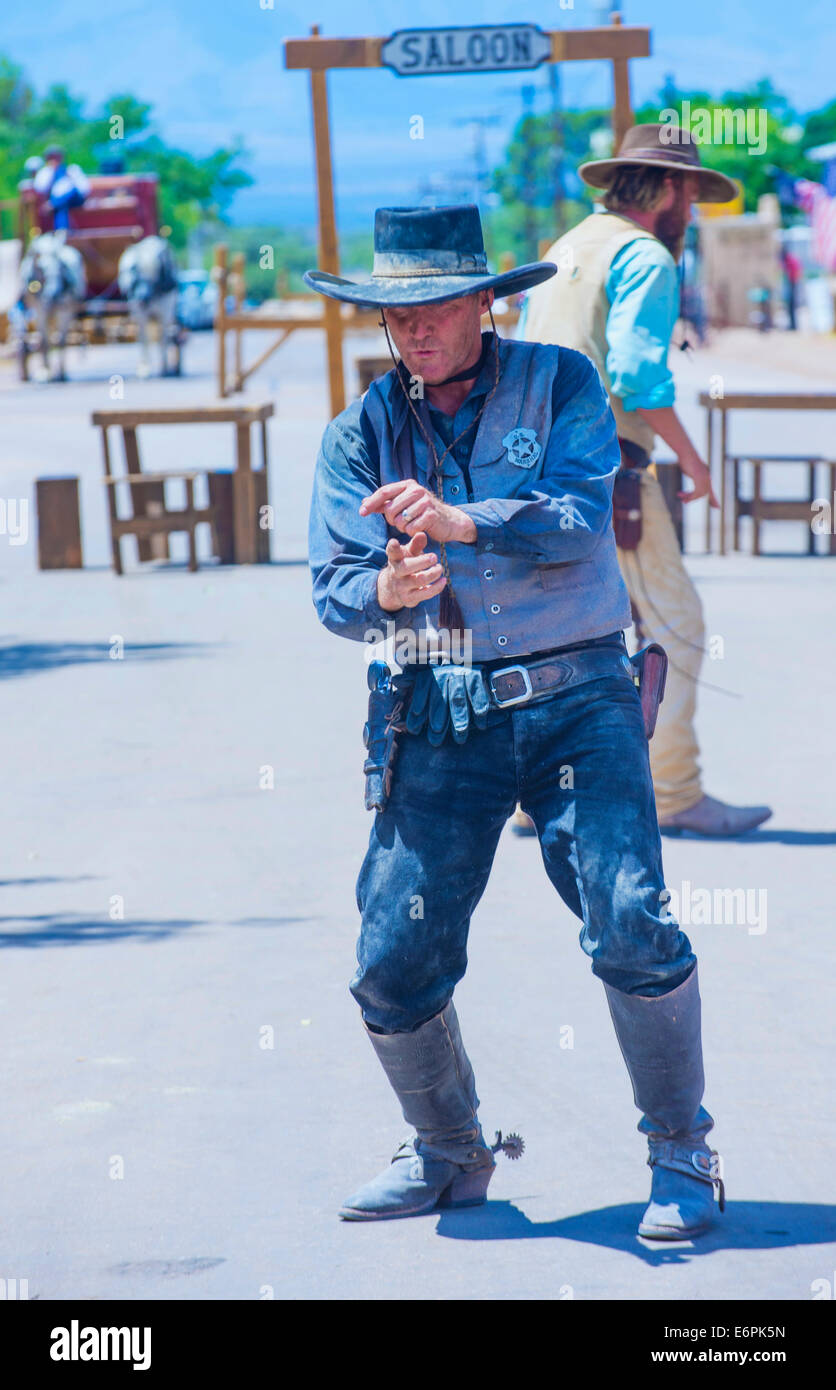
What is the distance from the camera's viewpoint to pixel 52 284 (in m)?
34.1

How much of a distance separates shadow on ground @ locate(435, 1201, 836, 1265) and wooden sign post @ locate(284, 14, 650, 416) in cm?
950

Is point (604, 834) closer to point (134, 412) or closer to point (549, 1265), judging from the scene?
point (549, 1265)

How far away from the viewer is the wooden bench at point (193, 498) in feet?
46.4

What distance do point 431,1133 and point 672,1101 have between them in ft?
1.64

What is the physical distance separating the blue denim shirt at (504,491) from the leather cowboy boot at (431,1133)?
0.77m

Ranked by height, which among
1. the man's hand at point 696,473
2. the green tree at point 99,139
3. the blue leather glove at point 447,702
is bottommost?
the blue leather glove at point 447,702

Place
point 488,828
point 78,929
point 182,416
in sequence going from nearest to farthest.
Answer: point 488,828 < point 78,929 < point 182,416

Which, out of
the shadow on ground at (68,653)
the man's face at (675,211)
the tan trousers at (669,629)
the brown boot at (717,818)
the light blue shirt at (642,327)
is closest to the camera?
the light blue shirt at (642,327)

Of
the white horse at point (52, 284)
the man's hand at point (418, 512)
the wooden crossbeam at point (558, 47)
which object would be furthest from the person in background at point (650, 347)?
the white horse at point (52, 284)

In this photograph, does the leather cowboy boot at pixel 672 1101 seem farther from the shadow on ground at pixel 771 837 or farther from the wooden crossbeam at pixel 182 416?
the wooden crossbeam at pixel 182 416

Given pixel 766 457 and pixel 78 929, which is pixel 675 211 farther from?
pixel 766 457

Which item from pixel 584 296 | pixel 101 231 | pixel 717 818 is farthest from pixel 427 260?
pixel 101 231

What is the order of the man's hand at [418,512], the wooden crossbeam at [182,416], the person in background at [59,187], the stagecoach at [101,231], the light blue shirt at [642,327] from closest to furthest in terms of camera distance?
the man's hand at [418,512] → the light blue shirt at [642,327] → the wooden crossbeam at [182,416] → the person in background at [59,187] → the stagecoach at [101,231]

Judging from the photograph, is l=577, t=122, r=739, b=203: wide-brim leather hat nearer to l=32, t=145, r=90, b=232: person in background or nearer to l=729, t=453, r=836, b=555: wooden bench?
l=729, t=453, r=836, b=555: wooden bench
